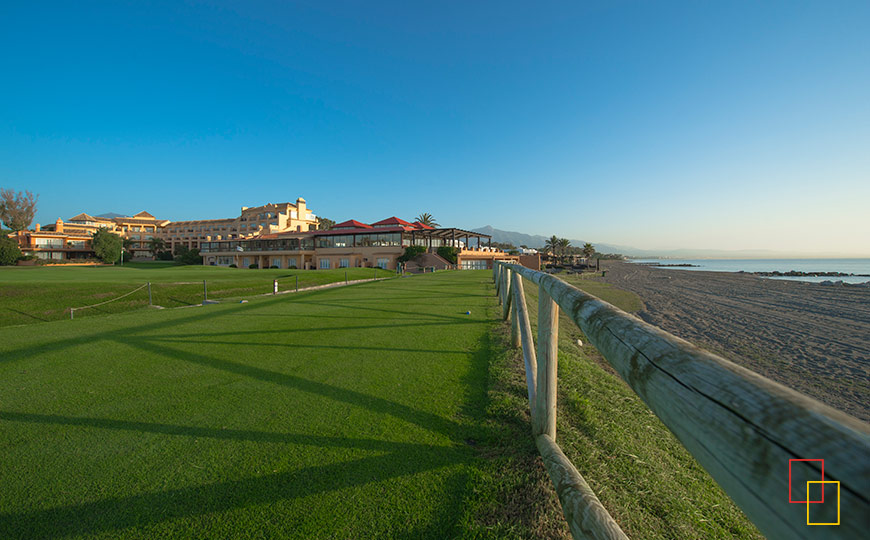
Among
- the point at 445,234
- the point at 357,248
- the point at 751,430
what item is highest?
the point at 445,234

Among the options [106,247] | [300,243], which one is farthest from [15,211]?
[300,243]

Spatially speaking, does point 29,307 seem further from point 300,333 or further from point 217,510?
point 217,510

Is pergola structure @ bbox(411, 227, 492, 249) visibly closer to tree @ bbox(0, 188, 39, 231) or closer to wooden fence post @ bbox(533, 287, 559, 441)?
wooden fence post @ bbox(533, 287, 559, 441)

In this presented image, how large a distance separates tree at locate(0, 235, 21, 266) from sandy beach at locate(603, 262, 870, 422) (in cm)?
6928

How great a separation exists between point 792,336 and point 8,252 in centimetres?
7344

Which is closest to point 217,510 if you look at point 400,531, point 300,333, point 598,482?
point 400,531

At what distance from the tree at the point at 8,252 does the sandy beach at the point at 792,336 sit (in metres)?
69.3

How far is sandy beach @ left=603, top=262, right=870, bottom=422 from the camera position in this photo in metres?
7.74

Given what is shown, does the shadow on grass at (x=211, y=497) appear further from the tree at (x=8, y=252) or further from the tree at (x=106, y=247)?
the tree at (x=106, y=247)

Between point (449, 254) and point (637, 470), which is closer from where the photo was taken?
point (637, 470)

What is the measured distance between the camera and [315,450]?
2.64 meters

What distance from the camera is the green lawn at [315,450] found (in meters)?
2.05

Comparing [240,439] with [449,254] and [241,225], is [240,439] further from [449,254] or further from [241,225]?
[241,225]

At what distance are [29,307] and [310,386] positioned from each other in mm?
13742
